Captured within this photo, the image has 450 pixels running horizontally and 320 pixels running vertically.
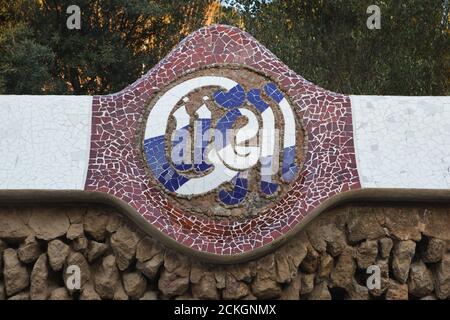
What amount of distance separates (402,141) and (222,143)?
5.16 ft

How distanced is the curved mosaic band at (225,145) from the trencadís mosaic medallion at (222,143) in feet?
0.06

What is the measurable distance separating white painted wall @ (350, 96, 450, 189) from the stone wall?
11.6 inches

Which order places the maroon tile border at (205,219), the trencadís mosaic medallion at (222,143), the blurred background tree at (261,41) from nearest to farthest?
the maroon tile border at (205,219)
the trencadís mosaic medallion at (222,143)
the blurred background tree at (261,41)

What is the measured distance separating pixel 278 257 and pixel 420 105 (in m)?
1.88

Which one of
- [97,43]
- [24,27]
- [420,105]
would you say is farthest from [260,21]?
[420,105]

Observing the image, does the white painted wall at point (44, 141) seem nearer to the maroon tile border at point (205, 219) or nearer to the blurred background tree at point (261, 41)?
the maroon tile border at point (205, 219)

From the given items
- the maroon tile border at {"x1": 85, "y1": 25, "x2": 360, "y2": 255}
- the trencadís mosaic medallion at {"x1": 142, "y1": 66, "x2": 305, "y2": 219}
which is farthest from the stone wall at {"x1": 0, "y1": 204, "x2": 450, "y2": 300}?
the trencadís mosaic medallion at {"x1": 142, "y1": 66, "x2": 305, "y2": 219}

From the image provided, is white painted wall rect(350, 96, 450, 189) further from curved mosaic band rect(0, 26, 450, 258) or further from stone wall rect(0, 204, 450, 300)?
stone wall rect(0, 204, 450, 300)

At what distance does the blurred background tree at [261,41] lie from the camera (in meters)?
13.3

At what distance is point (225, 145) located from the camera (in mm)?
7613

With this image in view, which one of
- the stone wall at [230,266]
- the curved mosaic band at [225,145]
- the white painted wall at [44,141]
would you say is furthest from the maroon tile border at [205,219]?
the stone wall at [230,266]

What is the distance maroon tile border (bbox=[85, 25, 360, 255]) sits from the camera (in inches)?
291

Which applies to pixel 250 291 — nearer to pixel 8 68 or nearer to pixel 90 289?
pixel 90 289

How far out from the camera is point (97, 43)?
14.6 m
